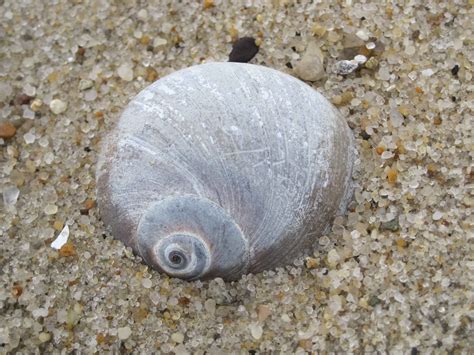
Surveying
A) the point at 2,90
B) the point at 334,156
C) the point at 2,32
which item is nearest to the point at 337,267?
the point at 334,156

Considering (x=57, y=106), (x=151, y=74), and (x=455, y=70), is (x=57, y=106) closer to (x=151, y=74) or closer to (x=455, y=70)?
(x=151, y=74)

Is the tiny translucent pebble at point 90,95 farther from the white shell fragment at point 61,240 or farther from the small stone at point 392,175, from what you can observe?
the small stone at point 392,175

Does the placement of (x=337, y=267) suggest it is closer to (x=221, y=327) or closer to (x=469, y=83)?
(x=221, y=327)

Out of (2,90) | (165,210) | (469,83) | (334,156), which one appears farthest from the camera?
(2,90)

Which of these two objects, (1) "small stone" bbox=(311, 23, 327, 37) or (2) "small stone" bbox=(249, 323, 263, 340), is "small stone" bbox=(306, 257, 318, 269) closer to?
(2) "small stone" bbox=(249, 323, 263, 340)

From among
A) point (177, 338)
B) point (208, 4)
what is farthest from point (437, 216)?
point (208, 4)

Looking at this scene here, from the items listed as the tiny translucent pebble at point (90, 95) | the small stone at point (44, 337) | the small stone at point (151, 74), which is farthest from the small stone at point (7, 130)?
the small stone at point (44, 337)

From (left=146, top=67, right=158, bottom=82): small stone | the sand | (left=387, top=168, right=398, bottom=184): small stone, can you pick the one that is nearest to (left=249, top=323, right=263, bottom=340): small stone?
the sand

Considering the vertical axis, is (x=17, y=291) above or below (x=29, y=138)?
below
